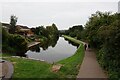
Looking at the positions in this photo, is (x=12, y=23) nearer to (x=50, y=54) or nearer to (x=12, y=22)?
(x=12, y=22)

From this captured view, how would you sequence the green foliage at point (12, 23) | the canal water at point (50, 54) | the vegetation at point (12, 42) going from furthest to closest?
the green foliage at point (12, 23) < the vegetation at point (12, 42) < the canal water at point (50, 54)

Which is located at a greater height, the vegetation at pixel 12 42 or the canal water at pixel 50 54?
the vegetation at pixel 12 42

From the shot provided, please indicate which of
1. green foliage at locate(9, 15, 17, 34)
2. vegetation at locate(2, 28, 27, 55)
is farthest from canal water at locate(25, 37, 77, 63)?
green foliage at locate(9, 15, 17, 34)

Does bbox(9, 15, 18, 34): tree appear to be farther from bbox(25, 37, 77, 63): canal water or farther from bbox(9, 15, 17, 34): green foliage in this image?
bbox(25, 37, 77, 63): canal water

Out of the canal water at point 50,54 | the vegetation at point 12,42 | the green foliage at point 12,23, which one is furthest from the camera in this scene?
the green foliage at point 12,23

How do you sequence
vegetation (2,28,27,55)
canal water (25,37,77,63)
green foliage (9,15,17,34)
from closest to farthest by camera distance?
canal water (25,37,77,63), vegetation (2,28,27,55), green foliage (9,15,17,34)

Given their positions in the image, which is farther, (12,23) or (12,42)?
(12,23)

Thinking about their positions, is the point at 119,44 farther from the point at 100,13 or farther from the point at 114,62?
the point at 100,13

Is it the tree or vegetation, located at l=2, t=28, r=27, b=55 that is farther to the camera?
the tree

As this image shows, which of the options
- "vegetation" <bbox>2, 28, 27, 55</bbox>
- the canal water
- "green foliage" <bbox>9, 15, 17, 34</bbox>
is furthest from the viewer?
"green foliage" <bbox>9, 15, 17, 34</bbox>

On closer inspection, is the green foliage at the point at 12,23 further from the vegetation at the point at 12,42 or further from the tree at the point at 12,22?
the vegetation at the point at 12,42

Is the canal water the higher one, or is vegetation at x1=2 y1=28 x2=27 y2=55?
vegetation at x1=2 y1=28 x2=27 y2=55

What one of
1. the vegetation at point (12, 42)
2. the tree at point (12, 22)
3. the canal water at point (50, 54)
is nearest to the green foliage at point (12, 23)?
the tree at point (12, 22)

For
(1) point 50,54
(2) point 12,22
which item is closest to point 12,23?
(2) point 12,22
